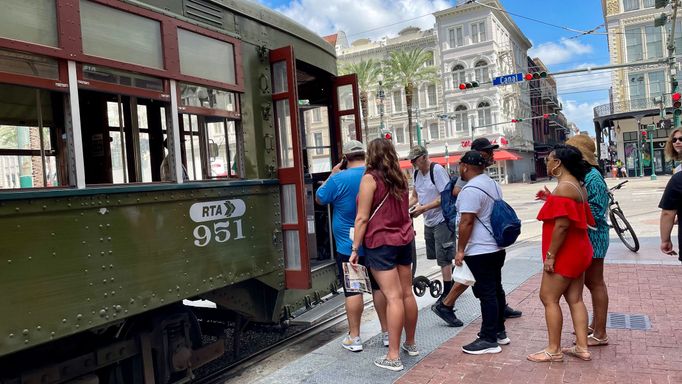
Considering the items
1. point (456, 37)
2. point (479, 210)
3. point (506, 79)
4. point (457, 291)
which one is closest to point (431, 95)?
point (456, 37)

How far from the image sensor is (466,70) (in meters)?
47.8

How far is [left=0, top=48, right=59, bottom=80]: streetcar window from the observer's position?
2760 mm

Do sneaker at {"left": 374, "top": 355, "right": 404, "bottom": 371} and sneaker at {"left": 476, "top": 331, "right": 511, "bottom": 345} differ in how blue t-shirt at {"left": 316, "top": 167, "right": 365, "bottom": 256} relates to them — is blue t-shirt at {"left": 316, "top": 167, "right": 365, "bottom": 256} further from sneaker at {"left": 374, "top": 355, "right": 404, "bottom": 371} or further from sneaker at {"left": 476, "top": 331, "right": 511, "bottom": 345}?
sneaker at {"left": 476, "top": 331, "right": 511, "bottom": 345}

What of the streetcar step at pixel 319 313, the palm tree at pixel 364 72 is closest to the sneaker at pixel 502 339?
the streetcar step at pixel 319 313

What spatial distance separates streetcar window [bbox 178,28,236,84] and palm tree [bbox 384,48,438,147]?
40439 millimetres

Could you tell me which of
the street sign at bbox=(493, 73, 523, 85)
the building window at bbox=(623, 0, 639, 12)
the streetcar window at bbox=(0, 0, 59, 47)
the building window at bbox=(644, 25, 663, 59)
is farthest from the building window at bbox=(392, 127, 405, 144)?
the streetcar window at bbox=(0, 0, 59, 47)

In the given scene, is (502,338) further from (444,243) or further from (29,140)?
(29,140)

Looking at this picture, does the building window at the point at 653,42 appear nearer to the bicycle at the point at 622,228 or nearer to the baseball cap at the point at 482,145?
the bicycle at the point at 622,228

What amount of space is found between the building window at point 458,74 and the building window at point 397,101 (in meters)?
5.07

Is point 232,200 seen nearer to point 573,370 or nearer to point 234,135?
point 234,135

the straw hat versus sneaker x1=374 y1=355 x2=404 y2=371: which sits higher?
the straw hat

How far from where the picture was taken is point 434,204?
5609mm

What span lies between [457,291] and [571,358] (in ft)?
3.73

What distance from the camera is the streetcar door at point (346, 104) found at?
6.13 meters
